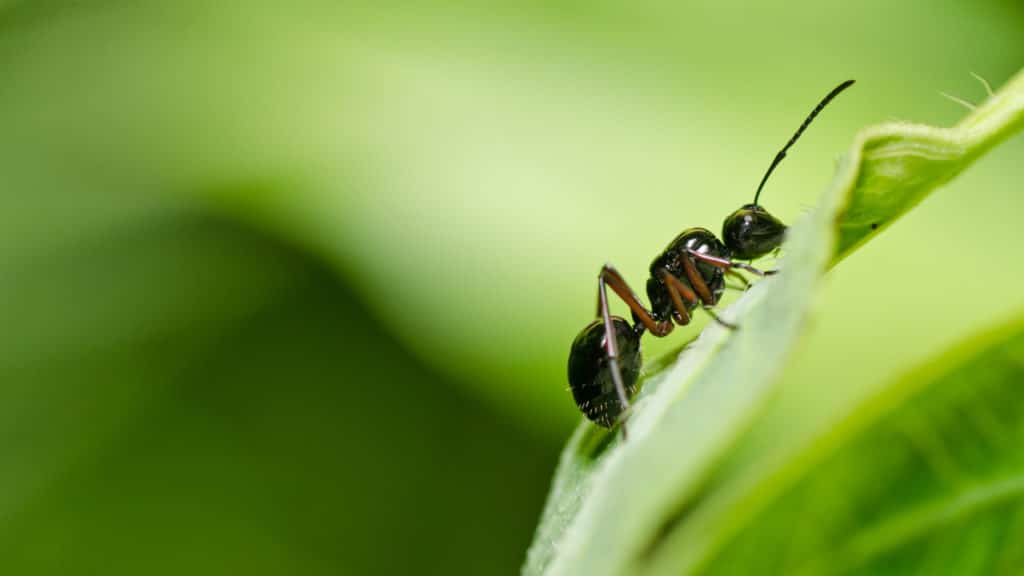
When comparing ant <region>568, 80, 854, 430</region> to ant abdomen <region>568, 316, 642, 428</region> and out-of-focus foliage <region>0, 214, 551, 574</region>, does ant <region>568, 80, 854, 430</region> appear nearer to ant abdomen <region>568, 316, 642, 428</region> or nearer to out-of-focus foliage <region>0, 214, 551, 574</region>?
ant abdomen <region>568, 316, 642, 428</region>

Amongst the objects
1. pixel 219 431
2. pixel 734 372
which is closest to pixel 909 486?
pixel 734 372

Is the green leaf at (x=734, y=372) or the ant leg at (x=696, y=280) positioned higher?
the green leaf at (x=734, y=372)

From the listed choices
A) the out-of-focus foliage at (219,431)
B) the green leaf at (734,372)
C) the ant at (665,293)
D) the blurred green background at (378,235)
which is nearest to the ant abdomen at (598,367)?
the ant at (665,293)

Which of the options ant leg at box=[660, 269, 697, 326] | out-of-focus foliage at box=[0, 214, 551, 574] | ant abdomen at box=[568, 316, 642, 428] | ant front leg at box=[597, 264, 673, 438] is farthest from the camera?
out-of-focus foliage at box=[0, 214, 551, 574]

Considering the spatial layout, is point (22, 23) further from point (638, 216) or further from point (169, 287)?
point (638, 216)

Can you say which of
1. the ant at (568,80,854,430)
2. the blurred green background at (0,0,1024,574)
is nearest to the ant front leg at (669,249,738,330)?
the ant at (568,80,854,430)

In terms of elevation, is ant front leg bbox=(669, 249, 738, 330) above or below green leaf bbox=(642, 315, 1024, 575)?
below

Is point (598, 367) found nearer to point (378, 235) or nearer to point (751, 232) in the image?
point (751, 232)

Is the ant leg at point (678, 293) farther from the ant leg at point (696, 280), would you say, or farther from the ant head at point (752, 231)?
the ant head at point (752, 231)

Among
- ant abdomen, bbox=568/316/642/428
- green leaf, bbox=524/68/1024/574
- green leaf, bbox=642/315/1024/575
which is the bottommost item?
ant abdomen, bbox=568/316/642/428
